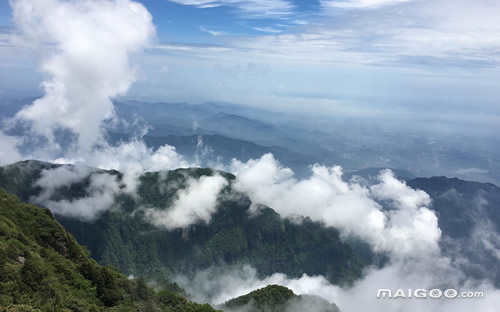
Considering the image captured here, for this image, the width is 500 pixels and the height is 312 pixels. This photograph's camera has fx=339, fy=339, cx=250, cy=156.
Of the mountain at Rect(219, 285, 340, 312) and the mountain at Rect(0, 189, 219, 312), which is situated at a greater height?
the mountain at Rect(0, 189, 219, 312)

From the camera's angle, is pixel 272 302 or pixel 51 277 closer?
pixel 51 277

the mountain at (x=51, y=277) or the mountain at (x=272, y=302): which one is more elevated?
the mountain at (x=51, y=277)

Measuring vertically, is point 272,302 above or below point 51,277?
below

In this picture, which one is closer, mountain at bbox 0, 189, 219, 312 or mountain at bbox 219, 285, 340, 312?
mountain at bbox 0, 189, 219, 312

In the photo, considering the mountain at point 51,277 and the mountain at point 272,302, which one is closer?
the mountain at point 51,277
